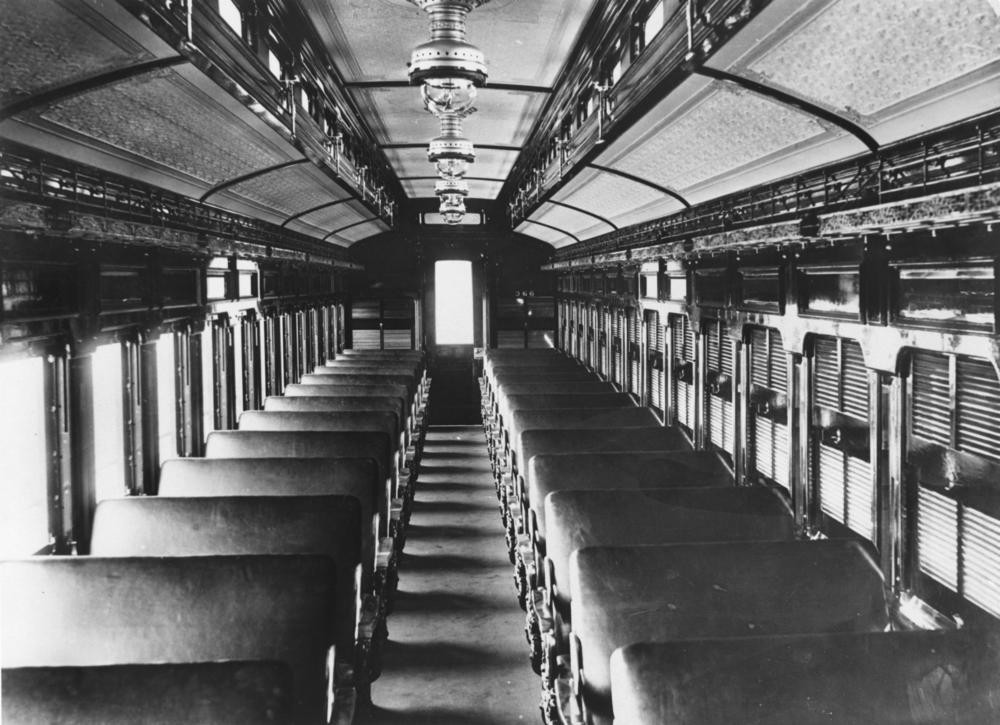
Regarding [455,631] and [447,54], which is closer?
[447,54]

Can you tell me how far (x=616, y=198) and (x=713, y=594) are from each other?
166 inches

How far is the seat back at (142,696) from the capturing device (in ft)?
6.42

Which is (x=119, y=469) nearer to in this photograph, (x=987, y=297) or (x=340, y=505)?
(x=340, y=505)

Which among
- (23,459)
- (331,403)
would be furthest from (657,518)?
(331,403)

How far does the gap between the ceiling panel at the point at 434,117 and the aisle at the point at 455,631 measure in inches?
136

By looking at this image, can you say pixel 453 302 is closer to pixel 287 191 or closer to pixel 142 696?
pixel 287 191

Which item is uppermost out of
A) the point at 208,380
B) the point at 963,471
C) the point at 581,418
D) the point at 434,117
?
the point at 434,117

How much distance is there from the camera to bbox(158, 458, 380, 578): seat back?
4430 mm

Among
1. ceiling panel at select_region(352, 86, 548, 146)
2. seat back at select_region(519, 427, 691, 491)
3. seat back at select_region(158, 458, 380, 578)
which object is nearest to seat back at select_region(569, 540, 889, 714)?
seat back at select_region(158, 458, 380, 578)

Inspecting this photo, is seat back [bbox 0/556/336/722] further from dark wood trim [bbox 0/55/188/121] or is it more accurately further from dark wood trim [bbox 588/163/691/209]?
dark wood trim [bbox 588/163/691/209]

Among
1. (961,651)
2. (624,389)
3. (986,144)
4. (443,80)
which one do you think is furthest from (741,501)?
(624,389)

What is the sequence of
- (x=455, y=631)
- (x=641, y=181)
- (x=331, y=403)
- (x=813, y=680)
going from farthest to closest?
(x=331, y=403), (x=641, y=181), (x=455, y=631), (x=813, y=680)

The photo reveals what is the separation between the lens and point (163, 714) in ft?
6.42

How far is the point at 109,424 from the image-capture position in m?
4.18
